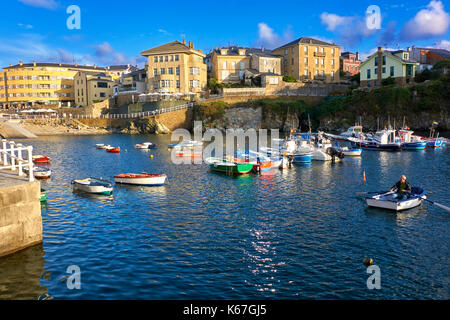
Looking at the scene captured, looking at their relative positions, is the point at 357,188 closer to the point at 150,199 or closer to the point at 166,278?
the point at 150,199

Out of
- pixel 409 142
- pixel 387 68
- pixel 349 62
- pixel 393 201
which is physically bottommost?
pixel 393 201

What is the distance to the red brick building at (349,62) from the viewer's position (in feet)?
449

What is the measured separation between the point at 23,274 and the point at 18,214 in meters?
2.63

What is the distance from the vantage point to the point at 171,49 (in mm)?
103812

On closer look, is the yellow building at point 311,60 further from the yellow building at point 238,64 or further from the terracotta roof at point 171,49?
the terracotta roof at point 171,49

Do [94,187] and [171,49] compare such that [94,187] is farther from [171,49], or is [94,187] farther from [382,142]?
[171,49]

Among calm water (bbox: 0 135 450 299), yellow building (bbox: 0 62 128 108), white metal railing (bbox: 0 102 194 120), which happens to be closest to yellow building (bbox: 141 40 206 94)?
white metal railing (bbox: 0 102 194 120)

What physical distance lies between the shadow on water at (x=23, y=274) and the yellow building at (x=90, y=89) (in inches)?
4241

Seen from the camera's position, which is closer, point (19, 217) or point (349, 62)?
point (19, 217)

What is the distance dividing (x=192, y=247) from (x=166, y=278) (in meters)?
3.59

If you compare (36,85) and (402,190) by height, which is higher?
(36,85)

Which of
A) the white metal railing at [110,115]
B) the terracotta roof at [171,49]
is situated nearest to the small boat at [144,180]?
the white metal railing at [110,115]

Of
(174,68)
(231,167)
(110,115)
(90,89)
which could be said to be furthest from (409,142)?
(90,89)
